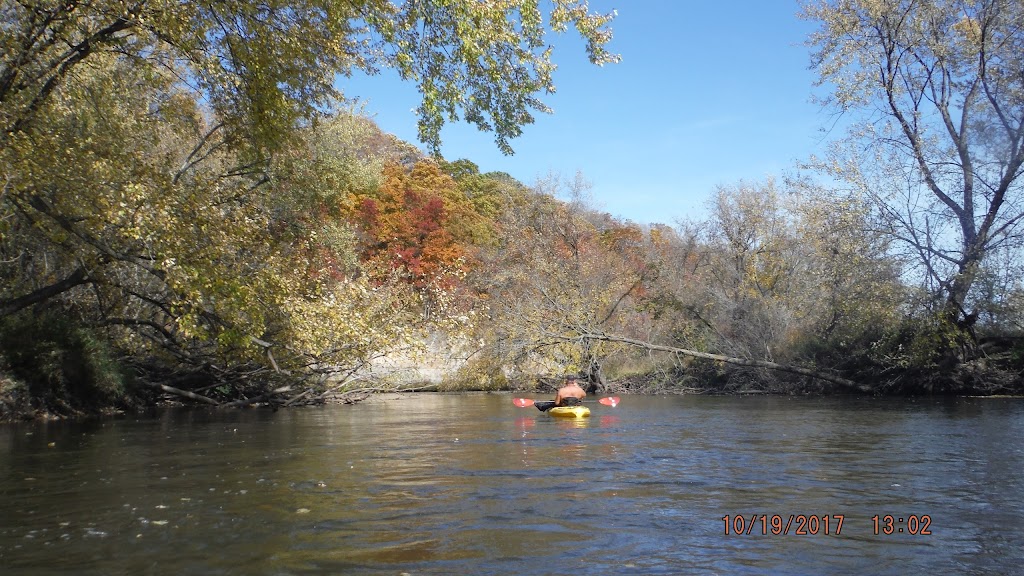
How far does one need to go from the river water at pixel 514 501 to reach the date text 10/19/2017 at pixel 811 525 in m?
0.03

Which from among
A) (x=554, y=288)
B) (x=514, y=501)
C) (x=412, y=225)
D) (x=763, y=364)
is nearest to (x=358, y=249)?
(x=412, y=225)

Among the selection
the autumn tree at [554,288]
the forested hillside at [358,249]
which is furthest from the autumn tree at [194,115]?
the autumn tree at [554,288]

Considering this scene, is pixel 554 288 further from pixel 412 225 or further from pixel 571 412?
pixel 412 225

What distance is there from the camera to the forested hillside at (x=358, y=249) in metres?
9.69

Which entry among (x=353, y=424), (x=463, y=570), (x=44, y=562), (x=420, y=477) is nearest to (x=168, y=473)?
(x=420, y=477)

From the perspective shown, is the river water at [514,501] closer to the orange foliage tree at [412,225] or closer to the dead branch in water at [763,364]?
the dead branch in water at [763,364]

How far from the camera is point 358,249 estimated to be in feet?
108

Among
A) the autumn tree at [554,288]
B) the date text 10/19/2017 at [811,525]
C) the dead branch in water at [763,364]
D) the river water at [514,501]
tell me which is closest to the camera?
the river water at [514,501]

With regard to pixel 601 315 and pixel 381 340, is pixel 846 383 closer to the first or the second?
pixel 601 315

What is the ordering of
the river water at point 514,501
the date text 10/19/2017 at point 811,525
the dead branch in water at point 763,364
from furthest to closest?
the dead branch in water at point 763,364 → the date text 10/19/2017 at point 811,525 → the river water at point 514,501

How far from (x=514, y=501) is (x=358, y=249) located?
90.4 ft

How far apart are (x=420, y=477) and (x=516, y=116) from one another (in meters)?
5.14

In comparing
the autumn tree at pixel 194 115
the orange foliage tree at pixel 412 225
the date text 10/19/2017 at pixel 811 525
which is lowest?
the date text 10/19/2017 at pixel 811 525

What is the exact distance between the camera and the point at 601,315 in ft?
89.6
